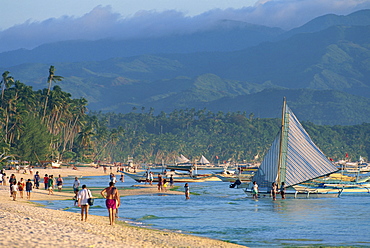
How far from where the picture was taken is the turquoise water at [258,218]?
106 feet

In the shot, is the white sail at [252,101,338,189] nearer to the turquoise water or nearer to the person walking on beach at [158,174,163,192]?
the turquoise water

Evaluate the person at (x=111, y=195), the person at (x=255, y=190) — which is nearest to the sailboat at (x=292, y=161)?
the person at (x=255, y=190)

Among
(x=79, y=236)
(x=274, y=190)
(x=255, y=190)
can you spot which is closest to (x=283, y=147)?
(x=274, y=190)

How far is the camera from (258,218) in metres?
41.9

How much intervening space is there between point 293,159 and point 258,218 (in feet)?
49.1

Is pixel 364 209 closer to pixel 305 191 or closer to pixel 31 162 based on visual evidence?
pixel 305 191

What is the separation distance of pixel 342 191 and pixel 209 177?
46648 mm

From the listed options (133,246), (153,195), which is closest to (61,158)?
(153,195)

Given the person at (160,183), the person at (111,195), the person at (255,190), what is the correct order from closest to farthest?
the person at (111,195) < the person at (255,190) < the person at (160,183)

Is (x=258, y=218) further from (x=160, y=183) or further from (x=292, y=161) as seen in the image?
(x=160, y=183)

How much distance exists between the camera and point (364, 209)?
166ft

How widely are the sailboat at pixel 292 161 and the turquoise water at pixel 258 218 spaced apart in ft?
6.25

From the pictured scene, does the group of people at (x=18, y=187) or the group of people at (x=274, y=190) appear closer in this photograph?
the group of people at (x=18, y=187)

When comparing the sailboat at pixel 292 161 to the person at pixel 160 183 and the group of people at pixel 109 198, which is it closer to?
the person at pixel 160 183
